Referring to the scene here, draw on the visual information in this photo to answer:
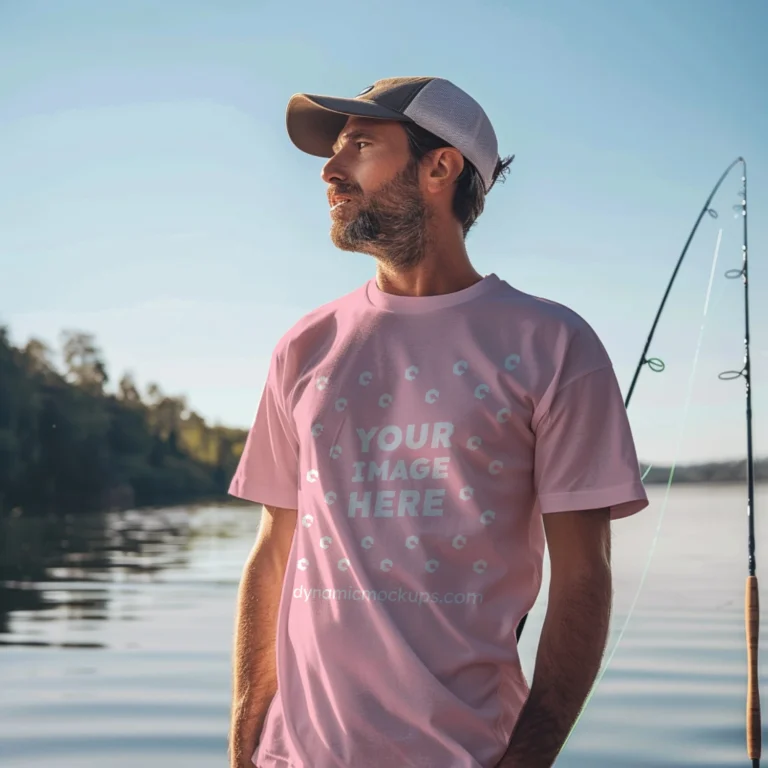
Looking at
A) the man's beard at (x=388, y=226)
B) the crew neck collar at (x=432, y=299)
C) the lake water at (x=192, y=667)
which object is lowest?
the lake water at (x=192, y=667)

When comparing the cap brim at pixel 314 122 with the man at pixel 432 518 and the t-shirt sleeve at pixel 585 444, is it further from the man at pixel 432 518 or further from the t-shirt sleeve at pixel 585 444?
the t-shirt sleeve at pixel 585 444

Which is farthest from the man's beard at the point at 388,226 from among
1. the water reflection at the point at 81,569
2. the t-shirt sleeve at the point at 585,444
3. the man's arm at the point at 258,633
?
the water reflection at the point at 81,569

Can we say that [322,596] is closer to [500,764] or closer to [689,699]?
[500,764]

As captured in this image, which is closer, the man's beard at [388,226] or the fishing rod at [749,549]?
the man's beard at [388,226]

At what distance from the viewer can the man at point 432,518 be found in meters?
1.78

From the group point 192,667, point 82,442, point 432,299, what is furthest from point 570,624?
point 82,442

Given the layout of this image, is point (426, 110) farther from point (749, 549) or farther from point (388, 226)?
point (749, 549)

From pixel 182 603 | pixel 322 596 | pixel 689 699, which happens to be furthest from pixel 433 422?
pixel 182 603

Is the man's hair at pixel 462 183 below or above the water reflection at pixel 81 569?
above

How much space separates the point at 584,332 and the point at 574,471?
0.22 metres

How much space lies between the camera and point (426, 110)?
213cm

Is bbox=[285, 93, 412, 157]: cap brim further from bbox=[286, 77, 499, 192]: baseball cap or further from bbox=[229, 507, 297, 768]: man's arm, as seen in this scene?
bbox=[229, 507, 297, 768]: man's arm

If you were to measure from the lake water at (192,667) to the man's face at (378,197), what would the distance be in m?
0.76

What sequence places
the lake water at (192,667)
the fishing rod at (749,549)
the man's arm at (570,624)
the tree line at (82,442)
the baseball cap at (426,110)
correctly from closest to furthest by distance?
the man's arm at (570,624) < the baseball cap at (426,110) < the fishing rod at (749,549) < the lake water at (192,667) < the tree line at (82,442)
